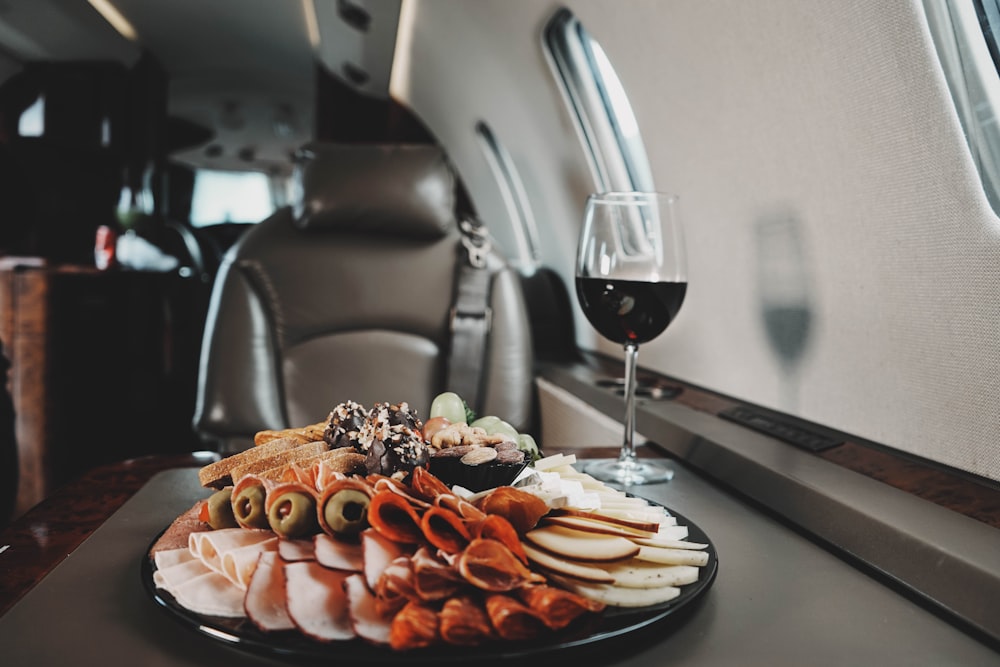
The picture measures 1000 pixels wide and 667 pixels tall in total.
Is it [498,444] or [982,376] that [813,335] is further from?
[498,444]

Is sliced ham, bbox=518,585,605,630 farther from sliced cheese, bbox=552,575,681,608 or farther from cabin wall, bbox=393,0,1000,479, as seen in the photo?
cabin wall, bbox=393,0,1000,479

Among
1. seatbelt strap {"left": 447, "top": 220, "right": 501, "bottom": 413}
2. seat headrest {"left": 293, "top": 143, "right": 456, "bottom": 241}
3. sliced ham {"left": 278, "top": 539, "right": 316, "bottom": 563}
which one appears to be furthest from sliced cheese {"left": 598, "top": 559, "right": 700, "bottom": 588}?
seat headrest {"left": 293, "top": 143, "right": 456, "bottom": 241}

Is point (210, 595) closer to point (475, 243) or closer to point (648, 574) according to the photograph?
point (648, 574)

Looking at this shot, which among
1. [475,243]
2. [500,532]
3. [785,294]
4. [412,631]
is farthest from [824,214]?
[412,631]

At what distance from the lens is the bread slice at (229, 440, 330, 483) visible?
29.3 inches

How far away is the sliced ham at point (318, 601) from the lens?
504mm

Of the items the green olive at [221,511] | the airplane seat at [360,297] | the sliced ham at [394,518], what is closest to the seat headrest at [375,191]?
the airplane seat at [360,297]

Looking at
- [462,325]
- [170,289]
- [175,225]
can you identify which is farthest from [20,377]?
[462,325]

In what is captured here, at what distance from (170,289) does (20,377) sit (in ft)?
3.41

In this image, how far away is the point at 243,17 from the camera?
216 inches

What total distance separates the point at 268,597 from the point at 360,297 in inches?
61.0

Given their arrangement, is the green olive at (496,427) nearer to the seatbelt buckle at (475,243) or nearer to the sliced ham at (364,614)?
the sliced ham at (364,614)

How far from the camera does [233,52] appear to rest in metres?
5.96

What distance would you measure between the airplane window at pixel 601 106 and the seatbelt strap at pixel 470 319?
0.91 metres
